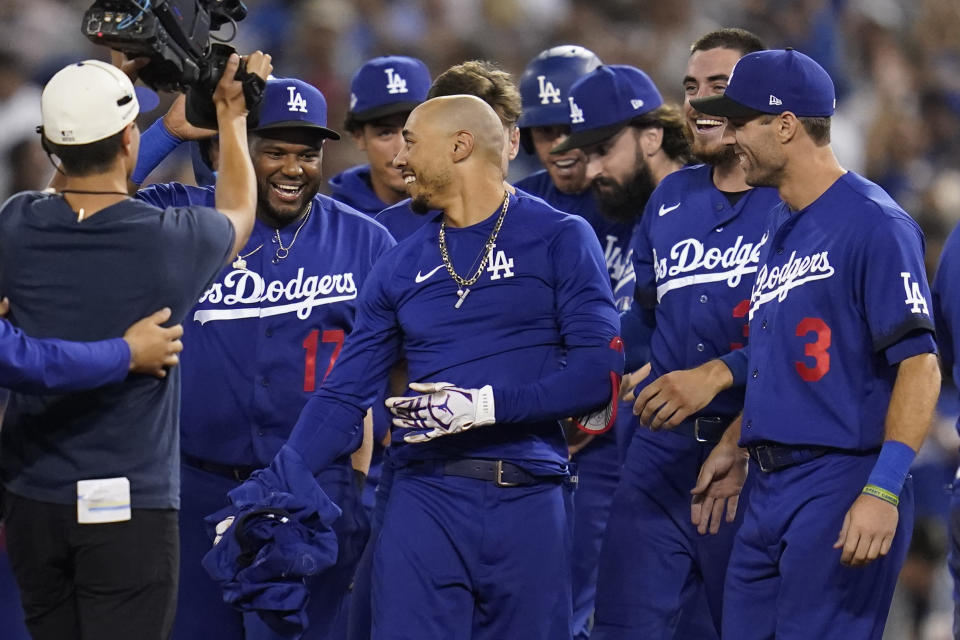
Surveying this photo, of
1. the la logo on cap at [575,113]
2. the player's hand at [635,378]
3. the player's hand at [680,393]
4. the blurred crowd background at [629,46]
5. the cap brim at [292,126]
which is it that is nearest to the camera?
the player's hand at [680,393]

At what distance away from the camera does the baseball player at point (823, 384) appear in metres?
4.29

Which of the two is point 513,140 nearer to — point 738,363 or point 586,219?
point 586,219

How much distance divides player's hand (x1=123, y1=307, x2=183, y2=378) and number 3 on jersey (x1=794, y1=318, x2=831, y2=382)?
181cm

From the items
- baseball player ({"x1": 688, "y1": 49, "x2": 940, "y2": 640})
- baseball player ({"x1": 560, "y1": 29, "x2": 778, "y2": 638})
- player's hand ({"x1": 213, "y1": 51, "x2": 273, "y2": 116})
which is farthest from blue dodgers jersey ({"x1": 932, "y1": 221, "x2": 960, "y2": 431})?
player's hand ({"x1": 213, "y1": 51, "x2": 273, "y2": 116})

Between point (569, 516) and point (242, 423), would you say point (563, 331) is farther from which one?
point (242, 423)

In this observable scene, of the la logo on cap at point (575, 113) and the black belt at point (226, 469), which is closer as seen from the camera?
the black belt at point (226, 469)

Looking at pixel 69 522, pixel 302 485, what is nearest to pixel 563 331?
pixel 302 485

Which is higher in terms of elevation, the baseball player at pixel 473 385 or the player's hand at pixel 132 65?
the player's hand at pixel 132 65

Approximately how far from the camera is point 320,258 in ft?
18.1

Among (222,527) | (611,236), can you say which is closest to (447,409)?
(222,527)

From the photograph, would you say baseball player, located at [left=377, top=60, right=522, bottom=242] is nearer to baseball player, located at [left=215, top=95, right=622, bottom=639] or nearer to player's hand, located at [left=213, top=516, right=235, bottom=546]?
baseball player, located at [left=215, top=95, right=622, bottom=639]

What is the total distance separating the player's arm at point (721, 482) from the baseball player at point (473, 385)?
609 mm

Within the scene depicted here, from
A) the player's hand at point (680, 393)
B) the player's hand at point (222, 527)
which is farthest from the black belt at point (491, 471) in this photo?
the player's hand at point (222, 527)

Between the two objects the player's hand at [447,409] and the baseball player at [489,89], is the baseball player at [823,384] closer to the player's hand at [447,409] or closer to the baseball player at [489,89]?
the player's hand at [447,409]
